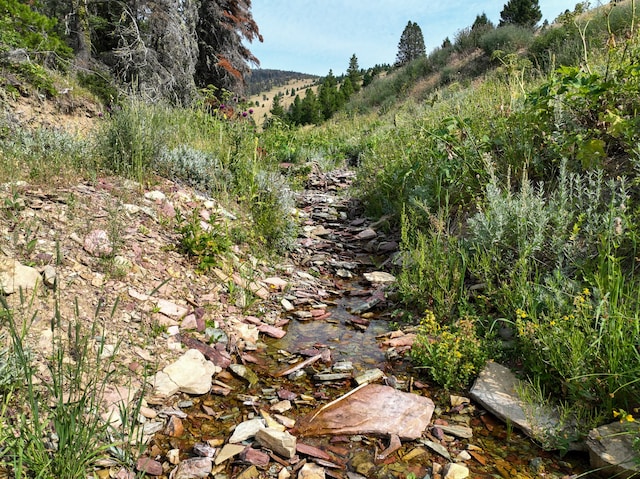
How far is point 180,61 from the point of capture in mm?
11977

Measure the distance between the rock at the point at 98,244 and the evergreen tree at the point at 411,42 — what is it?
69.2 metres

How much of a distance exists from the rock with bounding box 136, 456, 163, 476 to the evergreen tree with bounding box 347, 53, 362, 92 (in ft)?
191

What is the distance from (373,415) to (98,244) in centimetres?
257

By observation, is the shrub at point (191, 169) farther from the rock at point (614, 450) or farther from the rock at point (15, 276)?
the rock at point (614, 450)

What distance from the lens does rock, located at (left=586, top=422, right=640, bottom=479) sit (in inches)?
75.8

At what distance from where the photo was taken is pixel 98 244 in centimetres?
342

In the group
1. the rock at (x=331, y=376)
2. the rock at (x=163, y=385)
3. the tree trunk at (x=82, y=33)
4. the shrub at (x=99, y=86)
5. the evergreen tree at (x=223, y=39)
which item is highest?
A: the evergreen tree at (x=223, y=39)

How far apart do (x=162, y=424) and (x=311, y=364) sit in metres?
1.12

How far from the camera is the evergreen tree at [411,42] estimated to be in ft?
215

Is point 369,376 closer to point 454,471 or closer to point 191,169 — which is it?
point 454,471

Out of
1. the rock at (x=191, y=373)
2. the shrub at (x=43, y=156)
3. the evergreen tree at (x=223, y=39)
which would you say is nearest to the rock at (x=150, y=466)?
the rock at (x=191, y=373)

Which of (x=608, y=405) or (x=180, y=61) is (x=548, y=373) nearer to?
(x=608, y=405)

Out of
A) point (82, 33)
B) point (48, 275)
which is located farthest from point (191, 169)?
point (82, 33)

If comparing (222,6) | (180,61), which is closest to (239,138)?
(180,61)
